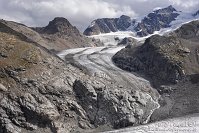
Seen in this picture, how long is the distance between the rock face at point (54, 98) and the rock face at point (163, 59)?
20.8 m

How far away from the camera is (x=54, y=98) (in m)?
75.6

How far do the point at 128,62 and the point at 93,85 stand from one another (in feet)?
118

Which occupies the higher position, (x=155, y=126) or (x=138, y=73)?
(x=138, y=73)

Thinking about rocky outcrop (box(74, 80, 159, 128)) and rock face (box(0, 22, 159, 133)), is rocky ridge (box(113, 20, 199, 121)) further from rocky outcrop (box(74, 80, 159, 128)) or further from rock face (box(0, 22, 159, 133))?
rock face (box(0, 22, 159, 133))

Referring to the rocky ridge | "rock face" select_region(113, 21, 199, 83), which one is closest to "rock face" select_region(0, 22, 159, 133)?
the rocky ridge

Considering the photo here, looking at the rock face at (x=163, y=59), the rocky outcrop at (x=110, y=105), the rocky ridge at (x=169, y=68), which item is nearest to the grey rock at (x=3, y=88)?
the rocky outcrop at (x=110, y=105)

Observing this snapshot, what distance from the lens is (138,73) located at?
357ft

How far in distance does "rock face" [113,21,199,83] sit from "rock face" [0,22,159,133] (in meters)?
20.8

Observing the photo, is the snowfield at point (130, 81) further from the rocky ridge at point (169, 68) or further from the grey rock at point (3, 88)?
the grey rock at point (3, 88)

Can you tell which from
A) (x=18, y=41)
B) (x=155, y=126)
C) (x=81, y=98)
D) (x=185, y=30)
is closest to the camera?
(x=155, y=126)

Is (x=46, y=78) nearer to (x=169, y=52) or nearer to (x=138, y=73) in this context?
(x=138, y=73)

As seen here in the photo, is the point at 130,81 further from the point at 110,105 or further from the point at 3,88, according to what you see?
the point at 3,88

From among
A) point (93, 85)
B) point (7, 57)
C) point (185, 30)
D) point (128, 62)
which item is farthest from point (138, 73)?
point (185, 30)

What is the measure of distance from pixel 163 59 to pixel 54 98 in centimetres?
4197
